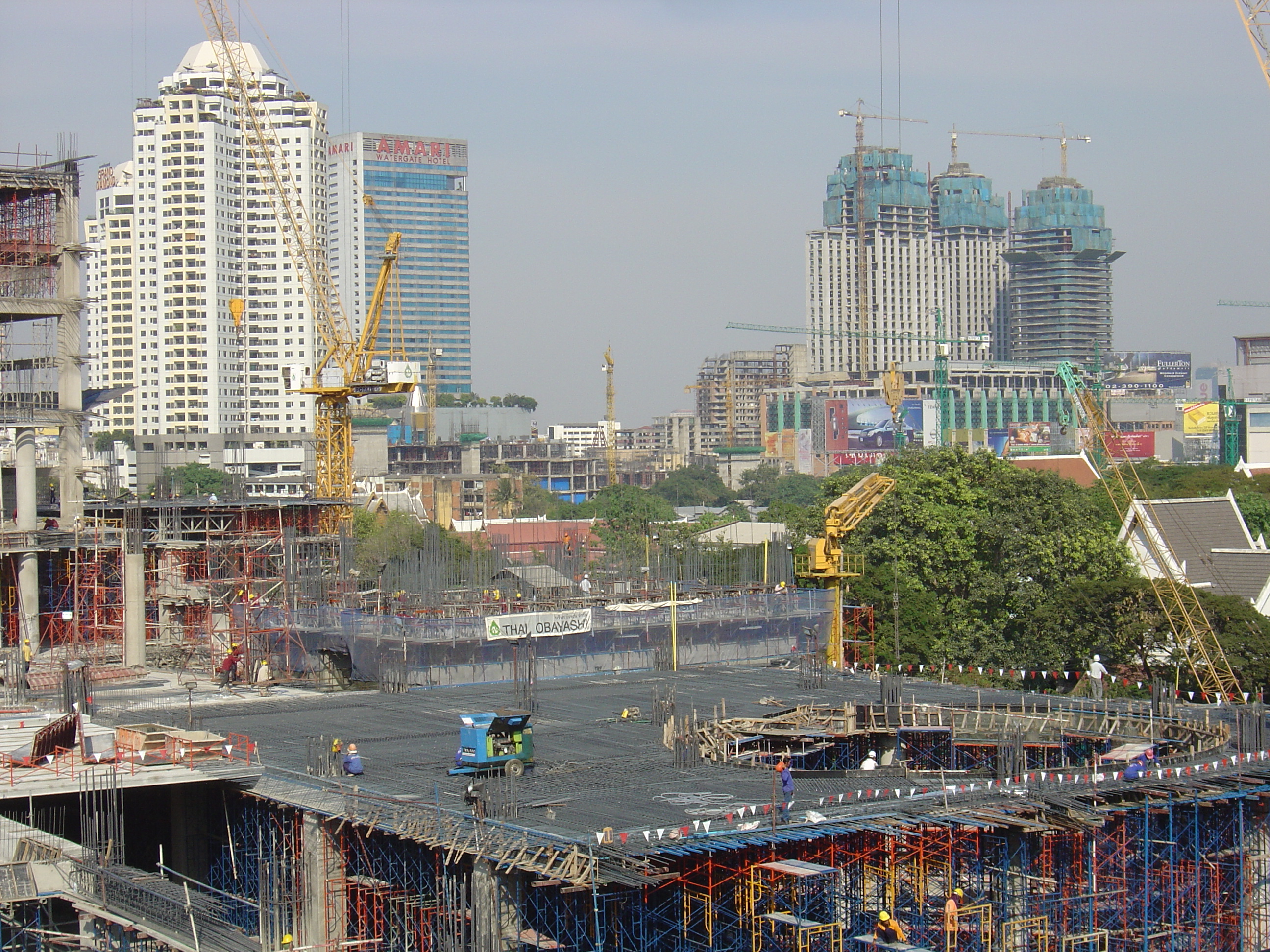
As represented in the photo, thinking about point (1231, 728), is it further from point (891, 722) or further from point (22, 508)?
point (22, 508)

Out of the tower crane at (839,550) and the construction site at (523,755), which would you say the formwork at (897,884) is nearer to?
the construction site at (523,755)

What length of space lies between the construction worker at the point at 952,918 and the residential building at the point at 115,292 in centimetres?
15629

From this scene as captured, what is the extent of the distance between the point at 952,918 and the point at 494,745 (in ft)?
35.5

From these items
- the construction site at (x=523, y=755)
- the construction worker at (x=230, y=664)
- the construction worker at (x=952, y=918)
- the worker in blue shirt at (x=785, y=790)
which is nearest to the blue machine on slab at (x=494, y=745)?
the construction site at (x=523, y=755)

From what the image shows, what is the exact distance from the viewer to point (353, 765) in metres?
33.5

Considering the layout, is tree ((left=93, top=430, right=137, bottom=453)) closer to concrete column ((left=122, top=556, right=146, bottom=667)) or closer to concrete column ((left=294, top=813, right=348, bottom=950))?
concrete column ((left=122, top=556, right=146, bottom=667))

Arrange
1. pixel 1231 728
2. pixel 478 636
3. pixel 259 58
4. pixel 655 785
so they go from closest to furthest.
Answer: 1. pixel 655 785
2. pixel 1231 728
3. pixel 478 636
4. pixel 259 58

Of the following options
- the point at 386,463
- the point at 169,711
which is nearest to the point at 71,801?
the point at 169,711

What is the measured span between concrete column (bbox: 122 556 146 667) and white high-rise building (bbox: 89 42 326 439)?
117 m

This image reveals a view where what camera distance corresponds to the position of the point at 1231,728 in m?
38.1

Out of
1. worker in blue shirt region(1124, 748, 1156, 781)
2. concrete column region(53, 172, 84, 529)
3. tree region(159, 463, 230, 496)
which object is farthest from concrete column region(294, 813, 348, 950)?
tree region(159, 463, 230, 496)

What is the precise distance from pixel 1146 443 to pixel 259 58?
117 m

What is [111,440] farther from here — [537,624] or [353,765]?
[353,765]

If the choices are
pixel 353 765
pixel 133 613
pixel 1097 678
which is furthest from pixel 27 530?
pixel 1097 678
